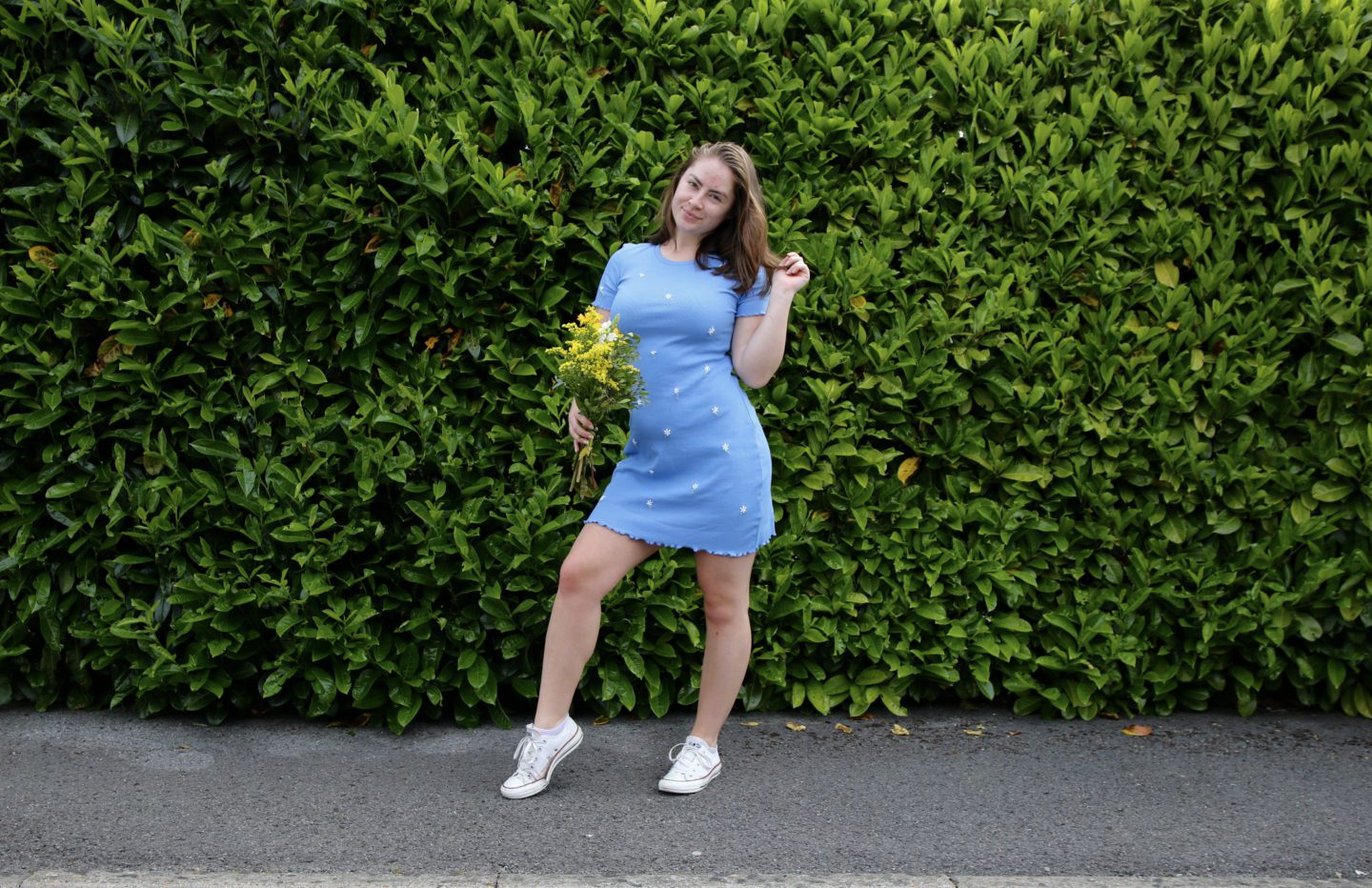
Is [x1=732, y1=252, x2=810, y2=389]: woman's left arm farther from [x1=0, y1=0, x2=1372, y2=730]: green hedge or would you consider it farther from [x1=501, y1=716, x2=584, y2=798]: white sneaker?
[x1=501, y1=716, x2=584, y2=798]: white sneaker

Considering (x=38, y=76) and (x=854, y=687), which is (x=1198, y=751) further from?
(x=38, y=76)

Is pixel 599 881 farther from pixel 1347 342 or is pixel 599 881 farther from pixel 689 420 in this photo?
pixel 1347 342

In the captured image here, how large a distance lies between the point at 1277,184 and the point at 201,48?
3.81 metres

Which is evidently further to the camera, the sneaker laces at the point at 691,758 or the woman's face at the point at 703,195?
the sneaker laces at the point at 691,758

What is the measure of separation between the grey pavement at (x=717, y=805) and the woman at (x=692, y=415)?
0.41 m

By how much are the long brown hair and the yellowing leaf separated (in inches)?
65.0

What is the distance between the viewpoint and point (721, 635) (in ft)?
12.7

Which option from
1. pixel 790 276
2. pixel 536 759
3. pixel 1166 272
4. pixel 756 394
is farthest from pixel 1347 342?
pixel 536 759

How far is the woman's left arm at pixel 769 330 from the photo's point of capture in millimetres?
3635

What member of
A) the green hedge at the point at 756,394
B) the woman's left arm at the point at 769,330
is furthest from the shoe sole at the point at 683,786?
the woman's left arm at the point at 769,330

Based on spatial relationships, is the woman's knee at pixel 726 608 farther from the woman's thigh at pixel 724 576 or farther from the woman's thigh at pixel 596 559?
the woman's thigh at pixel 596 559

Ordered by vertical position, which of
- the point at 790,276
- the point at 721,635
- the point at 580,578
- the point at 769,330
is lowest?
the point at 721,635

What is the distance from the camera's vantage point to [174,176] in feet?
14.1

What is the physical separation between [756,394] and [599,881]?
182 cm
